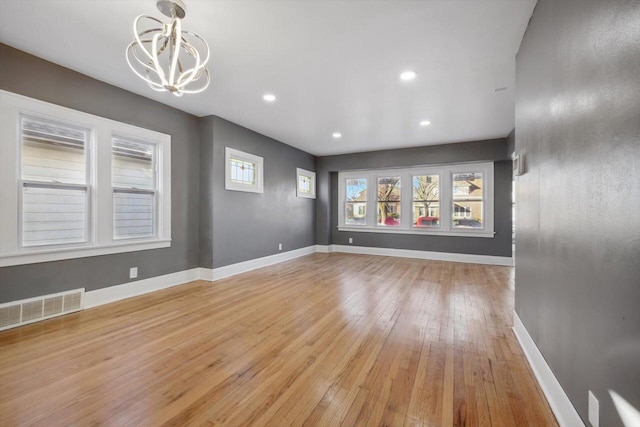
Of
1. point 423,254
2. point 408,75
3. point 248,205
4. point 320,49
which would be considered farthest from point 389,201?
point 320,49

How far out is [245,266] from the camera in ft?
16.4

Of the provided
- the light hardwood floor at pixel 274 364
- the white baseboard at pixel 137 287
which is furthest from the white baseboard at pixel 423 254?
the white baseboard at pixel 137 287

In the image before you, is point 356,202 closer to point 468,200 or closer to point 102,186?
point 468,200

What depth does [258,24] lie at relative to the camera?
2207 mm

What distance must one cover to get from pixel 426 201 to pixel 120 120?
20.2 feet

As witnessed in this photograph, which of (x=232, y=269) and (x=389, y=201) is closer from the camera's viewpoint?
(x=232, y=269)

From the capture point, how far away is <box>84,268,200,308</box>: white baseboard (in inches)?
125

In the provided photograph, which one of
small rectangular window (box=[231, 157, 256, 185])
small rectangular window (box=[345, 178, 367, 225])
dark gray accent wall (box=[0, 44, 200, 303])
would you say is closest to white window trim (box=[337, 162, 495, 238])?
small rectangular window (box=[345, 178, 367, 225])

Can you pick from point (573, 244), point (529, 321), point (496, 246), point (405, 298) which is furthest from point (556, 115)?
point (496, 246)

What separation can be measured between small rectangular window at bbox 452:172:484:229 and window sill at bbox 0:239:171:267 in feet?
19.8

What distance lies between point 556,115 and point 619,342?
1234 millimetres

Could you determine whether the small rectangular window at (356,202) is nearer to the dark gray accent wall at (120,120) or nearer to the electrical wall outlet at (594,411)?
the dark gray accent wall at (120,120)

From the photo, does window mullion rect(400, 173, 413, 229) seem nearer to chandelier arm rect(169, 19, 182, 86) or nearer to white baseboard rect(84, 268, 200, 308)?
Answer: white baseboard rect(84, 268, 200, 308)

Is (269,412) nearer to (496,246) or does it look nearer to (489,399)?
(489,399)
